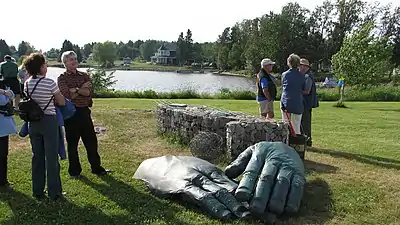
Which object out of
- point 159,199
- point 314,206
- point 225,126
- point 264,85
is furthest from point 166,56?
point 314,206

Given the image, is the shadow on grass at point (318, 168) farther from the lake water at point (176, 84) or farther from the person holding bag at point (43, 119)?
the lake water at point (176, 84)

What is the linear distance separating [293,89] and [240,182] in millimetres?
2997

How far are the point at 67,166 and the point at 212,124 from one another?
2.55 meters

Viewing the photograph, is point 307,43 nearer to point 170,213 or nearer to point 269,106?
point 269,106

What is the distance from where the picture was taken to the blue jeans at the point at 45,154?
4641 millimetres

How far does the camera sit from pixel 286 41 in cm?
6241

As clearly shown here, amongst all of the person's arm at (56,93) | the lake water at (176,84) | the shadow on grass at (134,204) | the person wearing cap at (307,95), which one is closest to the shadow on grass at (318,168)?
the person wearing cap at (307,95)

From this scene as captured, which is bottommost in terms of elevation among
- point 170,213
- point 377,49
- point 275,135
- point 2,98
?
point 170,213

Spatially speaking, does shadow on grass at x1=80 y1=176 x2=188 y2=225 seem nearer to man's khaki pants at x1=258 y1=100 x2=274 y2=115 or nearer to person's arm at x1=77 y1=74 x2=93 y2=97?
person's arm at x1=77 y1=74 x2=93 y2=97

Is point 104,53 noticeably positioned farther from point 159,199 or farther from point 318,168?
point 159,199

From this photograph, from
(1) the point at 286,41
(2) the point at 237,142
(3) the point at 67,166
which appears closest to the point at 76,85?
(3) the point at 67,166

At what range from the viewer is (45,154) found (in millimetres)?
4711

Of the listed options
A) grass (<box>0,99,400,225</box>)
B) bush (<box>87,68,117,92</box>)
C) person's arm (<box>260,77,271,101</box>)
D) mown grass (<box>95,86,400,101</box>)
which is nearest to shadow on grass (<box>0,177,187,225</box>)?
grass (<box>0,99,400,225</box>)

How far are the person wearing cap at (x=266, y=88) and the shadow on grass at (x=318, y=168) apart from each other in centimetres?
138
